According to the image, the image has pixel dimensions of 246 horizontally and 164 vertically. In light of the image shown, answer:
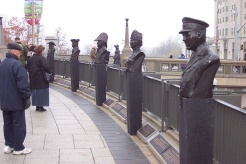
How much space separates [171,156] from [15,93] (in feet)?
9.77

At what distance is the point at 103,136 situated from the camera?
9164mm

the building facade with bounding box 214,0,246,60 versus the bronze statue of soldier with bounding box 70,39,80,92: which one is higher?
the building facade with bounding box 214,0,246,60

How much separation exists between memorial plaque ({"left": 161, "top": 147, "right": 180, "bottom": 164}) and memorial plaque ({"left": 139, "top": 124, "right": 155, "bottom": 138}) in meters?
1.42

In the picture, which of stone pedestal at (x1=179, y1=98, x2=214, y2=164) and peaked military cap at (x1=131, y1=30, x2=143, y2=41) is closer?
stone pedestal at (x1=179, y1=98, x2=214, y2=164)

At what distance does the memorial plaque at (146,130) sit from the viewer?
8.59 m

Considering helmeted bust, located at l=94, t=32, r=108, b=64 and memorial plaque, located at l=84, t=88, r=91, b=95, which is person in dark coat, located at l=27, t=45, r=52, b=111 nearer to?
helmeted bust, located at l=94, t=32, r=108, b=64

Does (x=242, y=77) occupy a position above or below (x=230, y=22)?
below

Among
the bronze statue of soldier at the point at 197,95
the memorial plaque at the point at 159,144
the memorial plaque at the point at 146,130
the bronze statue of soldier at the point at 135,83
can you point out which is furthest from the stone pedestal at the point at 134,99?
the bronze statue of soldier at the point at 197,95

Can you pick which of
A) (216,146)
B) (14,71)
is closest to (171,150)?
(216,146)

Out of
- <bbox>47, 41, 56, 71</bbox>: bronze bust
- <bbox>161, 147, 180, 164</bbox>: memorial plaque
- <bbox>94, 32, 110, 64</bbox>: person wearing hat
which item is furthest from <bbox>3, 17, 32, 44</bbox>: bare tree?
<bbox>161, 147, 180, 164</bbox>: memorial plaque

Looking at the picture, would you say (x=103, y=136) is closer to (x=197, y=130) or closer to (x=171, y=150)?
(x=171, y=150)

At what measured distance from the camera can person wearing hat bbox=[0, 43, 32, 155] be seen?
7.24m

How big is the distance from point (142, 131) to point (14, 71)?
3.19 meters

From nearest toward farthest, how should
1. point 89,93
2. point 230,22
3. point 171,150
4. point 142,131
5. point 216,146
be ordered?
point 216,146, point 171,150, point 142,131, point 89,93, point 230,22
